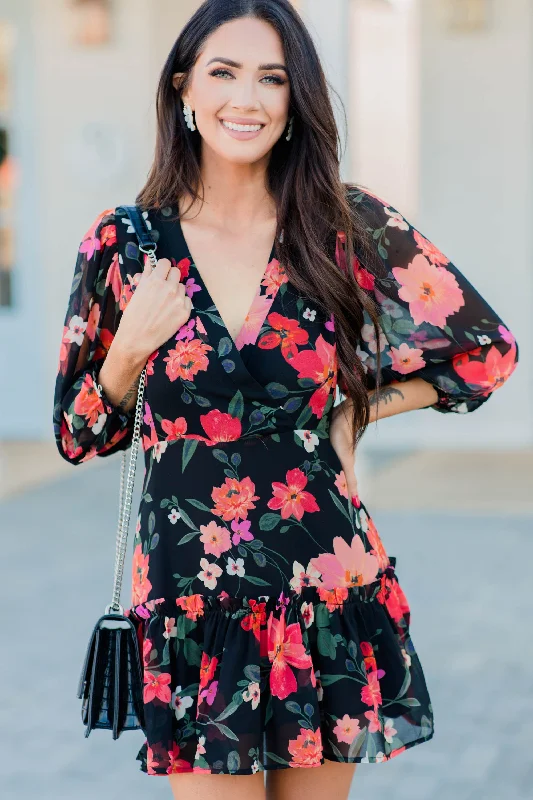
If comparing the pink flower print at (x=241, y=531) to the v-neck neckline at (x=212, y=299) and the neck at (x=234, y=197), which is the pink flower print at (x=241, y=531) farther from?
the neck at (x=234, y=197)

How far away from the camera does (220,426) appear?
233 cm

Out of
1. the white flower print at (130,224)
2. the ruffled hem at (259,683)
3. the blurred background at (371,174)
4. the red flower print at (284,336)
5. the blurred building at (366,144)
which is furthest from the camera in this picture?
the blurred building at (366,144)

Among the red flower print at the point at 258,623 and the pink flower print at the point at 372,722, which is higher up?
the red flower print at the point at 258,623

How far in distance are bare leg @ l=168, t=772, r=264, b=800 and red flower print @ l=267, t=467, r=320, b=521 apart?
0.46 m

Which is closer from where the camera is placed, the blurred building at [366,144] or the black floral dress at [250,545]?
the black floral dress at [250,545]

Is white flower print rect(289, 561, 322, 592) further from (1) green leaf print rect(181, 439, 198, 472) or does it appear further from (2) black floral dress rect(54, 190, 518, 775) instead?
(1) green leaf print rect(181, 439, 198, 472)

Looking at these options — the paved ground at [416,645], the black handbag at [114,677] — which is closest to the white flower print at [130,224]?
the black handbag at [114,677]

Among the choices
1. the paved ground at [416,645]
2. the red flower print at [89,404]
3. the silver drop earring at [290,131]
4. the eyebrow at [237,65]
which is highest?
the eyebrow at [237,65]

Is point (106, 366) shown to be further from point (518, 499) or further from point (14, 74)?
point (14, 74)

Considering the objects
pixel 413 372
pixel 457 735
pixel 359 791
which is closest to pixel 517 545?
pixel 457 735

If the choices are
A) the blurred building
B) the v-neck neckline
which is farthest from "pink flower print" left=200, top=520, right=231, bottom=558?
the blurred building

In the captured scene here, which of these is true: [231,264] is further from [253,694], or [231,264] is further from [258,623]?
[253,694]

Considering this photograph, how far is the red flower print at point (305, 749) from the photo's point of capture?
7.41 ft

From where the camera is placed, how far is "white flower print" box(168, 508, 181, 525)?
2350 millimetres
